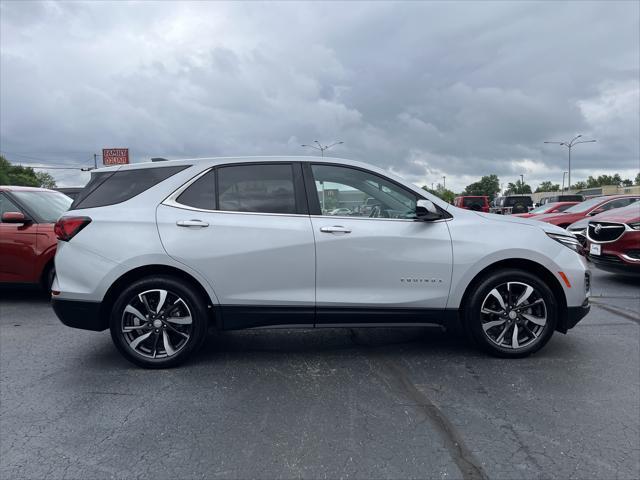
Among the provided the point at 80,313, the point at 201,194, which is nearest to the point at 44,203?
the point at 80,313

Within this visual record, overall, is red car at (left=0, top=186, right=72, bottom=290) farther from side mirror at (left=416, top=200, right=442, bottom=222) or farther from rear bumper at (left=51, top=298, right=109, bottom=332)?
side mirror at (left=416, top=200, right=442, bottom=222)

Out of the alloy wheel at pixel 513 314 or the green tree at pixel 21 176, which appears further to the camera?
the green tree at pixel 21 176

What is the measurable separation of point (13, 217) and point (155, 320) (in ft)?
11.7

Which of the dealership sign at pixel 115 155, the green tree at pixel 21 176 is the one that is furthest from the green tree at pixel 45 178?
the dealership sign at pixel 115 155

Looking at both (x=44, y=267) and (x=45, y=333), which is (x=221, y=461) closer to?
(x=45, y=333)

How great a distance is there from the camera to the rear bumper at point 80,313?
3.70m

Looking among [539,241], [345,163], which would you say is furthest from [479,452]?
[345,163]

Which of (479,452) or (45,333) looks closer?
(479,452)

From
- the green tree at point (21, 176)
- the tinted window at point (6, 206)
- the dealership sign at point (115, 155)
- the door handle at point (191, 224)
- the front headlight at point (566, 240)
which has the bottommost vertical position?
the front headlight at point (566, 240)

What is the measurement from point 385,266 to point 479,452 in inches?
63.1

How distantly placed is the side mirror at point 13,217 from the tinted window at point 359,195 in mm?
4402

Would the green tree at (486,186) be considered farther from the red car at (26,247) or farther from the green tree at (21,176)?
the red car at (26,247)

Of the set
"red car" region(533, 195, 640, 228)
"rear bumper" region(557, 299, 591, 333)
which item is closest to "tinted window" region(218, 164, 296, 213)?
"rear bumper" region(557, 299, 591, 333)

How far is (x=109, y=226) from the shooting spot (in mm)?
3715
